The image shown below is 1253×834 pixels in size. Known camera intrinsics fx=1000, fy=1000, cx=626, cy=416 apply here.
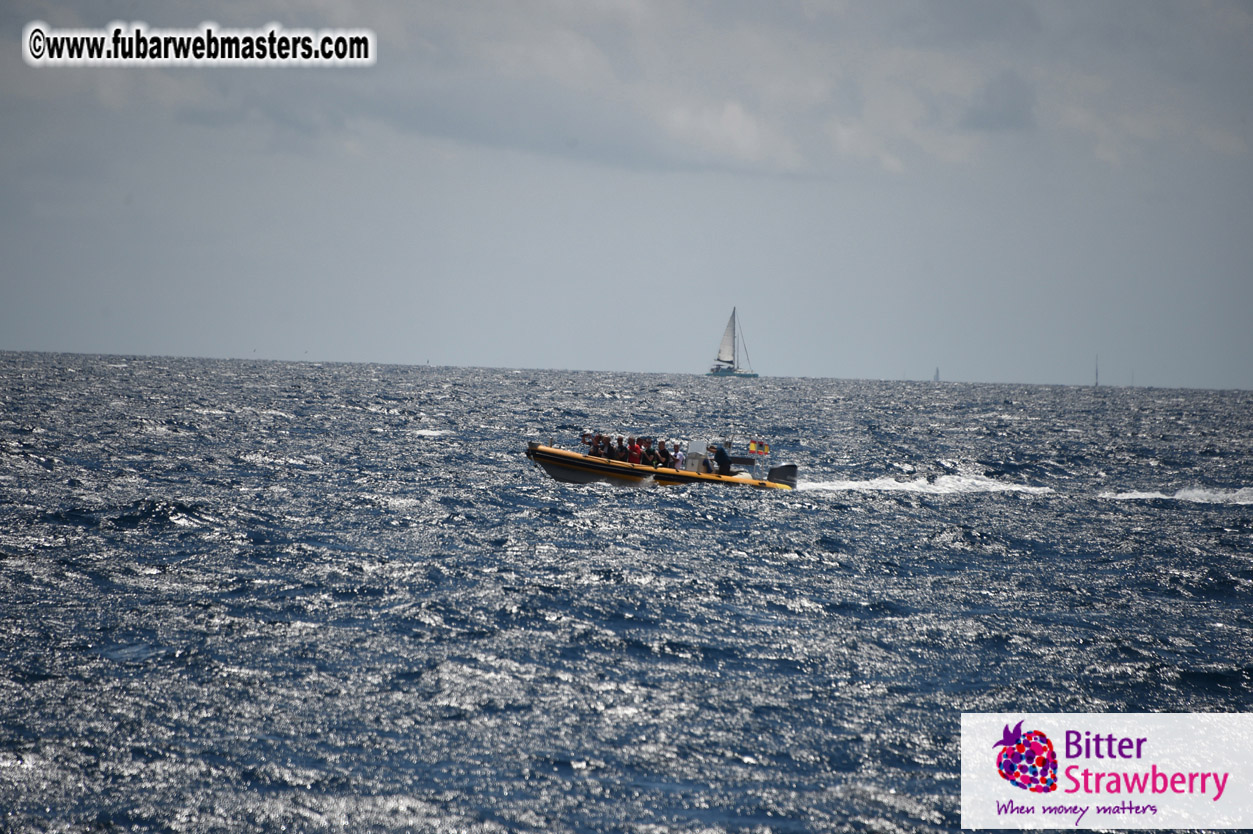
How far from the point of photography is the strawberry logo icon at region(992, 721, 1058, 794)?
1053cm

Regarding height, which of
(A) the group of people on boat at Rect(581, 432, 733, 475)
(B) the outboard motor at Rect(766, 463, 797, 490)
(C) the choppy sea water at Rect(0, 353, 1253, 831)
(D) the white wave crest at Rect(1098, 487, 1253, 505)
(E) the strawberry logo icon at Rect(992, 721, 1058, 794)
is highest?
(A) the group of people on boat at Rect(581, 432, 733, 475)

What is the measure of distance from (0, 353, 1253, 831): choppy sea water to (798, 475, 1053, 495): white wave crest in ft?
4.63

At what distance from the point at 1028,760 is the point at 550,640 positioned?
641cm

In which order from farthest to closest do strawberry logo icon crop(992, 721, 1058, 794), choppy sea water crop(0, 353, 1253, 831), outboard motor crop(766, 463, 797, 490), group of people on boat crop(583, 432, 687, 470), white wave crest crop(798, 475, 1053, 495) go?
white wave crest crop(798, 475, 1053, 495) < outboard motor crop(766, 463, 797, 490) < group of people on boat crop(583, 432, 687, 470) < strawberry logo icon crop(992, 721, 1058, 794) < choppy sea water crop(0, 353, 1253, 831)

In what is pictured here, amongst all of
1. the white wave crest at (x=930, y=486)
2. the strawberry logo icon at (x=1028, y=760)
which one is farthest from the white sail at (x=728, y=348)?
the strawberry logo icon at (x=1028, y=760)

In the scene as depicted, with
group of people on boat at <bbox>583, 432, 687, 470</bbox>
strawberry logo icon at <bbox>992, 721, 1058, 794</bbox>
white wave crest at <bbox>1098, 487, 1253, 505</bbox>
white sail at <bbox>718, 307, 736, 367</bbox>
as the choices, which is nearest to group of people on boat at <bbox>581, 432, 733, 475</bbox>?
group of people on boat at <bbox>583, 432, 687, 470</bbox>

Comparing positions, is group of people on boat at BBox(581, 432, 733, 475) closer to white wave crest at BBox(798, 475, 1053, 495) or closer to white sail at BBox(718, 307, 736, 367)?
white wave crest at BBox(798, 475, 1053, 495)

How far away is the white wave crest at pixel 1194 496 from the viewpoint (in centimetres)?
3167

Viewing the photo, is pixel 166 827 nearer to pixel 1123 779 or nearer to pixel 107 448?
pixel 1123 779

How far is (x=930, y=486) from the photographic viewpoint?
113 feet

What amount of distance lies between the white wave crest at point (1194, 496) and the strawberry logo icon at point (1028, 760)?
22.9 meters

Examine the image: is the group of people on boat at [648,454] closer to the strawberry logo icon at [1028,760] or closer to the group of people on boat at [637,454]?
the group of people on boat at [637,454]

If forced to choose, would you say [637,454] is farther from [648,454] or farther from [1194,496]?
[1194,496]

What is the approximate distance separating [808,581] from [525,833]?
419 inches
